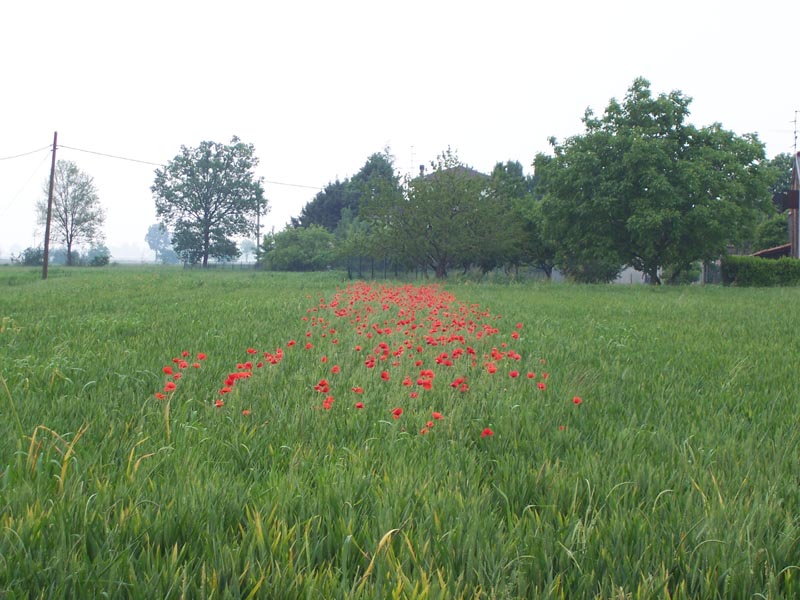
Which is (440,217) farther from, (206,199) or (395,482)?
(206,199)

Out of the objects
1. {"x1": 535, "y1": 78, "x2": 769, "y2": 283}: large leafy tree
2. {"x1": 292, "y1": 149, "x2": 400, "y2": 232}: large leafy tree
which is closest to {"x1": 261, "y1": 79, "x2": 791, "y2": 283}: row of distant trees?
{"x1": 535, "y1": 78, "x2": 769, "y2": 283}: large leafy tree

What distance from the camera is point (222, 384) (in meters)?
3.82

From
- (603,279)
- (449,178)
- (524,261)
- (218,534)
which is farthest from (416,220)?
(218,534)

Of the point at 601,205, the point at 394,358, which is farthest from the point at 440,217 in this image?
the point at 394,358

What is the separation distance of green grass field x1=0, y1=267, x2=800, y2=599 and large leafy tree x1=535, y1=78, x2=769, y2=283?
19264mm

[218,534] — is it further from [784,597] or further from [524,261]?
[524,261]

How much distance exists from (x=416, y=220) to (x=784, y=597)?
24815mm

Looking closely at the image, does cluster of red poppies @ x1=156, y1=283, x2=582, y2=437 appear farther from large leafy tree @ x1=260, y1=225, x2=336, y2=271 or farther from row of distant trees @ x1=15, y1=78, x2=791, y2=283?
large leafy tree @ x1=260, y1=225, x2=336, y2=271

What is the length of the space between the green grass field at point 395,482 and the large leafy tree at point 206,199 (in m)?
56.4

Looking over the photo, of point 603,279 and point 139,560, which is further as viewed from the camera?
point 603,279

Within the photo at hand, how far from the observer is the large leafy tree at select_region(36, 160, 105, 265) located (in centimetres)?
6059

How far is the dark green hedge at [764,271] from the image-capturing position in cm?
2677

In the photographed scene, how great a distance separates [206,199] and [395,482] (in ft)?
199

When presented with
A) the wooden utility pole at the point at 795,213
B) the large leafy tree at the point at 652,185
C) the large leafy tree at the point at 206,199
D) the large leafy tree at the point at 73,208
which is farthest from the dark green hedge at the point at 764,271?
the large leafy tree at the point at 73,208
